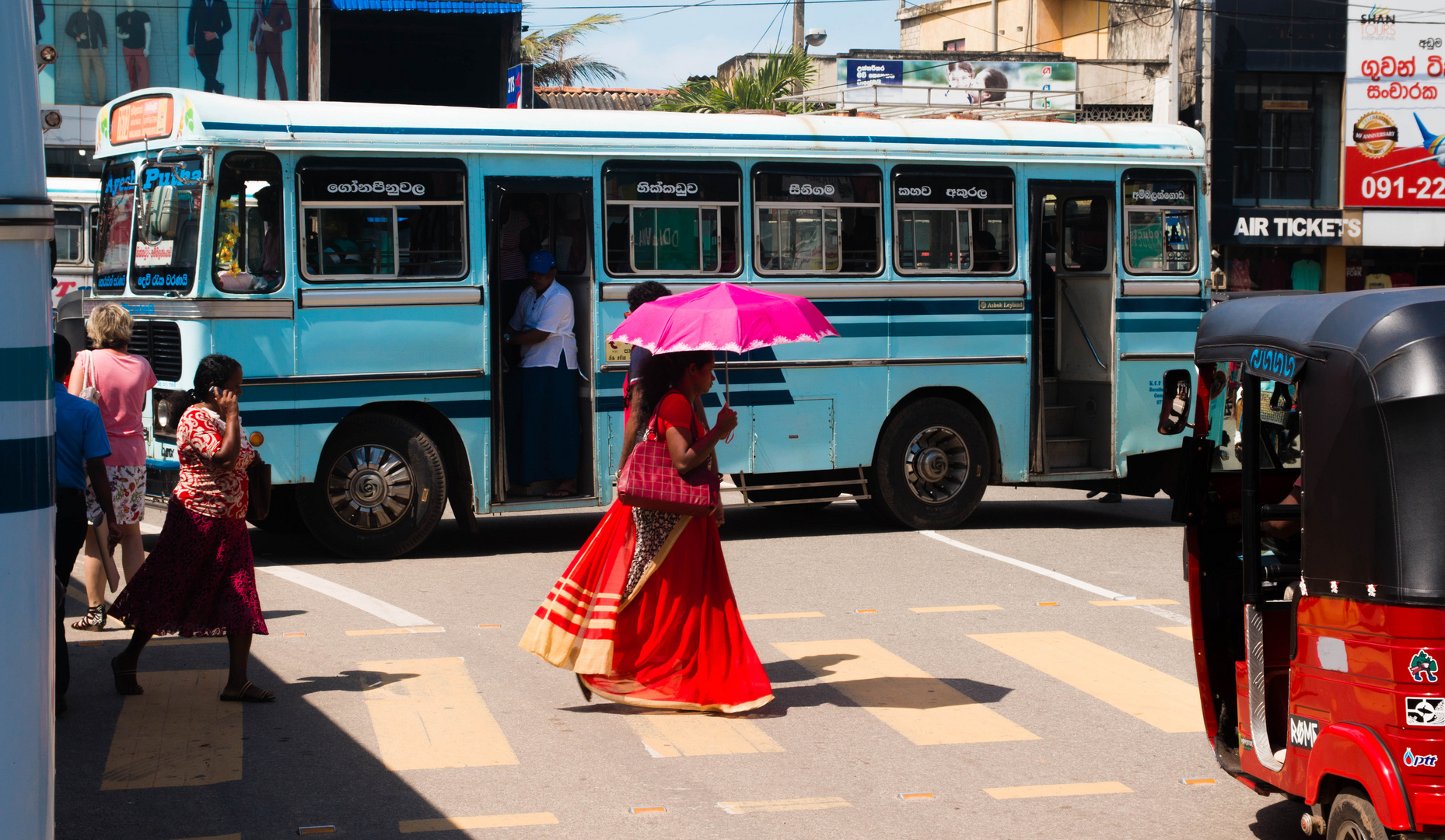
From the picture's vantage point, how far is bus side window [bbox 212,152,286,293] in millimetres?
10289

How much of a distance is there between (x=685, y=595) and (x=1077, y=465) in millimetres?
7003

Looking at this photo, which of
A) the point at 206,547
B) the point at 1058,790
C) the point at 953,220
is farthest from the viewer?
the point at 953,220

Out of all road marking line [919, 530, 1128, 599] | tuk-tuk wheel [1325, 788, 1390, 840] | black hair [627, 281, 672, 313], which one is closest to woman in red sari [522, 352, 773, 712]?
black hair [627, 281, 672, 313]

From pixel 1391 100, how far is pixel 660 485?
24179mm

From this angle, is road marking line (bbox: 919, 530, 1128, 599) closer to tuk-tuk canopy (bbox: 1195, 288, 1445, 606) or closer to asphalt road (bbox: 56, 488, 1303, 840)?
asphalt road (bbox: 56, 488, 1303, 840)

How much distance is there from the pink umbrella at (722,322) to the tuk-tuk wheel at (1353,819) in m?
3.15

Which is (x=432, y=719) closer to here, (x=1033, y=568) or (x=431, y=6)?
(x=1033, y=568)

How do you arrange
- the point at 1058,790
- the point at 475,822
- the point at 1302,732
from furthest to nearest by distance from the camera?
the point at 1058,790
the point at 475,822
the point at 1302,732

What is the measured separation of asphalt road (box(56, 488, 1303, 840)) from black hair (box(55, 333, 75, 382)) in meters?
1.51

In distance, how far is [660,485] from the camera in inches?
272

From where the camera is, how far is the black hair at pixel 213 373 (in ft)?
22.5

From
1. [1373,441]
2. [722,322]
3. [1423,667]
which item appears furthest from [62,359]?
[1423,667]

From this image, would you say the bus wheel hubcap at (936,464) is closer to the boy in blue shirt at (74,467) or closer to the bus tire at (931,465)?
the bus tire at (931,465)

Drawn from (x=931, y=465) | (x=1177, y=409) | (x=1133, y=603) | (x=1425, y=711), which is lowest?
(x=1133, y=603)
